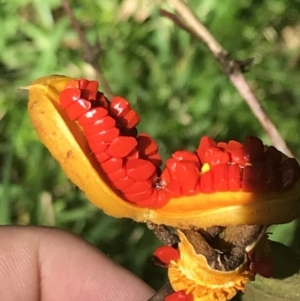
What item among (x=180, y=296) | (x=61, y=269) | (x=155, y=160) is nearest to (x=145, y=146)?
(x=155, y=160)

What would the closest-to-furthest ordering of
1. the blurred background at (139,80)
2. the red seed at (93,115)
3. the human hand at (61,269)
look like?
the red seed at (93,115), the human hand at (61,269), the blurred background at (139,80)

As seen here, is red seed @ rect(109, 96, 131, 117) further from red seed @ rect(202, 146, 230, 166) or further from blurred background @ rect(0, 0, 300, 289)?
blurred background @ rect(0, 0, 300, 289)

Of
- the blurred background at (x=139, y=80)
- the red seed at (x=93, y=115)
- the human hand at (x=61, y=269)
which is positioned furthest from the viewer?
the blurred background at (x=139, y=80)

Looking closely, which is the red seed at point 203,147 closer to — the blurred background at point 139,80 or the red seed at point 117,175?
the red seed at point 117,175

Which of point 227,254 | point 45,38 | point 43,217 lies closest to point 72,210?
point 43,217

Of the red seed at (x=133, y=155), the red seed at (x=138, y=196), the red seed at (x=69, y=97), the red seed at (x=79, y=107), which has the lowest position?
the red seed at (x=138, y=196)

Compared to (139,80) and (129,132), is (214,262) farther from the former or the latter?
(139,80)

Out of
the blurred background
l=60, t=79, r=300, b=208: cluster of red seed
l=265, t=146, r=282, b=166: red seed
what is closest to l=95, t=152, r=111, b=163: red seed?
l=60, t=79, r=300, b=208: cluster of red seed

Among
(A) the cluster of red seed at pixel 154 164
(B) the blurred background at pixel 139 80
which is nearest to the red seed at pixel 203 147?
(A) the cluster of red seed at pixel 154 164
